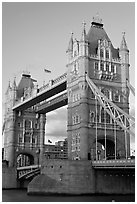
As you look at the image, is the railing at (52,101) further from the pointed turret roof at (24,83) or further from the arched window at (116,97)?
the arched window at (116,97)

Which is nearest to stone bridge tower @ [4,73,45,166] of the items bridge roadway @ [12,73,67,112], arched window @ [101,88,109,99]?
bridge roadway @ [12,73,67,112]

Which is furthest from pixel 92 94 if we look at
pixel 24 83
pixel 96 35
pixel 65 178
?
pixel 24 83

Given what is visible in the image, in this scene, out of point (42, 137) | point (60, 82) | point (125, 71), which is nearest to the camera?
point (125, 71)

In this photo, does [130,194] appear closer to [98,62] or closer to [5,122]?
[98,62]

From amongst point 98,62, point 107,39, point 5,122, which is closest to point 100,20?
point 107,39

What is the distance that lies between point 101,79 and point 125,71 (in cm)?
551

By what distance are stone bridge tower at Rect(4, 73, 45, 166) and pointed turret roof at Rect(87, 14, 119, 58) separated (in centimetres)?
2729

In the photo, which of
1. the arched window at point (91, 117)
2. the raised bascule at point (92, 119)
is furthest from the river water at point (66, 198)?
the arched window at point (91, 117)

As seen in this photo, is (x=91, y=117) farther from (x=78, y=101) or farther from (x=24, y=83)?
(x=24, y=83)

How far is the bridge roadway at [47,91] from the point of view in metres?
68.6

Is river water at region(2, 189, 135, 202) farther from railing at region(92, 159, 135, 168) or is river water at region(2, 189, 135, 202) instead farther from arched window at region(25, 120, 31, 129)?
arched window at region(25, 120, 31, 129)

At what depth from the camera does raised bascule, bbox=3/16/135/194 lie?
170 ft

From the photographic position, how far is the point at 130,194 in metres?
55.3

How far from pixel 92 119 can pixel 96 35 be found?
57.3 feet
